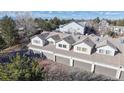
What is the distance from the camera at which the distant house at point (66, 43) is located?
2.29m

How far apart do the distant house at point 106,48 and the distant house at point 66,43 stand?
0.29 meters

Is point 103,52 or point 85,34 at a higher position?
point 85,34

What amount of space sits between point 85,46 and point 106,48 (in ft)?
0.74

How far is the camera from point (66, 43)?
229 centimetres

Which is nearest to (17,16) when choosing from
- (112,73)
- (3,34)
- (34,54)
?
(3,34)

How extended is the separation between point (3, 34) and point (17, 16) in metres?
0.25

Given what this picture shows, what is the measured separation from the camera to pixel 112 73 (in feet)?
7.38

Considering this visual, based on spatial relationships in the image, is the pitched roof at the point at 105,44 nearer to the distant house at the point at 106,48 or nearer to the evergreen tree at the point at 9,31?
the distant house at the point at 106,48

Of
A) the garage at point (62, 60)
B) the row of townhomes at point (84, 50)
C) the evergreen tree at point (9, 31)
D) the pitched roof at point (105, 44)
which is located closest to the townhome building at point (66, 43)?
the row of townhomes at point (84, 50)

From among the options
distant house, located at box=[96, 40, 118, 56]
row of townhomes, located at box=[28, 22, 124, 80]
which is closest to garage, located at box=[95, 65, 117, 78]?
row of townhomes, located at box=[28, 22, 124, 80]

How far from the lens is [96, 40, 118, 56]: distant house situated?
86.7 inches
